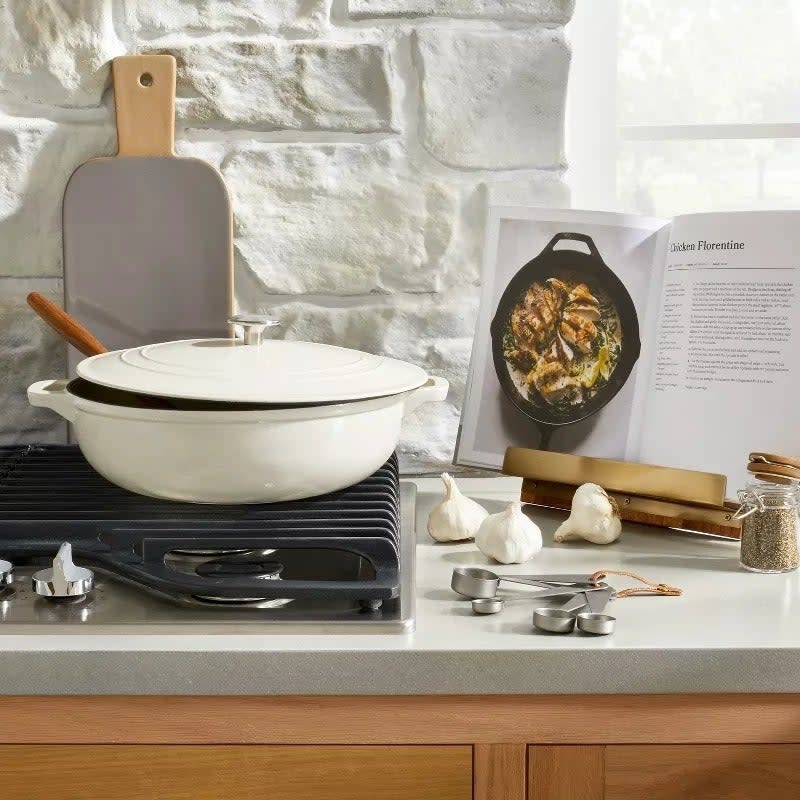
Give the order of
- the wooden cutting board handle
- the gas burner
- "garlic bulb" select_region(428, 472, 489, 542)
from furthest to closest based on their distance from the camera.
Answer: the wooden cutting board handle < "garlic bulb" select_region(428, 472, 489, 542) < the gas burner

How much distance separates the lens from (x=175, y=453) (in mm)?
986

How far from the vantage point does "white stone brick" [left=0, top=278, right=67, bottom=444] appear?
1484 mm

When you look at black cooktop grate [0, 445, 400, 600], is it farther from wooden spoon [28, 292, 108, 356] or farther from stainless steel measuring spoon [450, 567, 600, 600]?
wooden spoon [28, 292, 108, 356]

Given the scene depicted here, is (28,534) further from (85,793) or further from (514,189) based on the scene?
(514,189)

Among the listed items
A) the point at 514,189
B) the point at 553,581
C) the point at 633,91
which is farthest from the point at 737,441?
the point at 633,91

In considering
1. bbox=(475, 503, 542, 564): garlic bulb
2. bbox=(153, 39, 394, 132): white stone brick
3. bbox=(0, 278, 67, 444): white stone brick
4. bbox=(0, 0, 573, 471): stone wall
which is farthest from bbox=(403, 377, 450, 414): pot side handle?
bbox=(0, 278, 67, 444): white stone brick

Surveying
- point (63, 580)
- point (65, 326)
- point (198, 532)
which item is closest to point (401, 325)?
point (65, 326)

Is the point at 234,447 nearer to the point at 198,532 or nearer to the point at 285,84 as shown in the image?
the point at 198,532

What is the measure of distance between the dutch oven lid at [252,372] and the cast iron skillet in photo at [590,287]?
297 millimetres

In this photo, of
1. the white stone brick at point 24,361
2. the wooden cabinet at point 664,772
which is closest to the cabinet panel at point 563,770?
the wooden cabinet at point 664,772

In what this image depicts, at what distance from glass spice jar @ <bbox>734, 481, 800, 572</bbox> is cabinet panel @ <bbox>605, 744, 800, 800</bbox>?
0.76 feet

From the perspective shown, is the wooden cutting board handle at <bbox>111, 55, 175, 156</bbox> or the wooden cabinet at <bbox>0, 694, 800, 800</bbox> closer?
the wooden cabinet at <bbox>0, 694, 800, 800</bbox>

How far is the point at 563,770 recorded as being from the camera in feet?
2.88

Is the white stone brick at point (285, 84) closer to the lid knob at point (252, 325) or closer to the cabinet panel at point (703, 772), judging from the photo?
the lid knob at point (252, 325)
